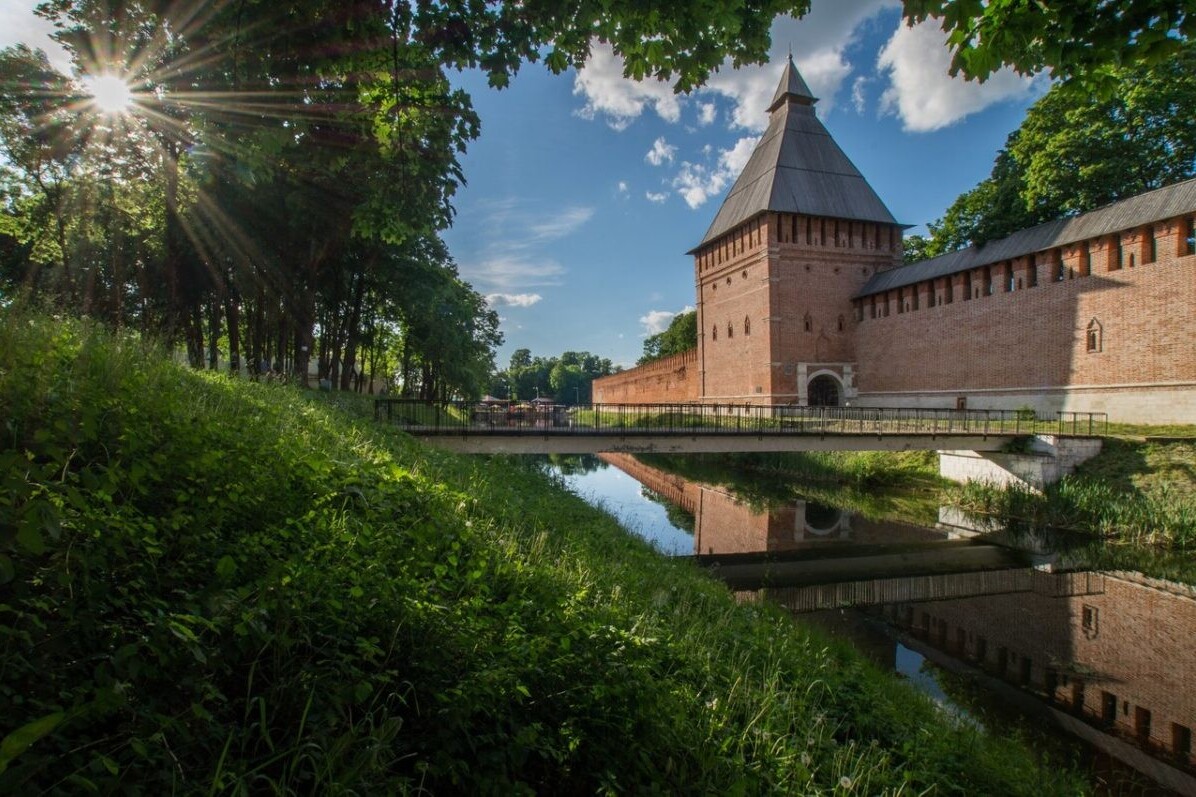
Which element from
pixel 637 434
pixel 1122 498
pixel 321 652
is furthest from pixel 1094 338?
pixel 321 652

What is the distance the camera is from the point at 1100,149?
79.8 ft

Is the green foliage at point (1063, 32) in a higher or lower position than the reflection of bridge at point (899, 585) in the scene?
higher

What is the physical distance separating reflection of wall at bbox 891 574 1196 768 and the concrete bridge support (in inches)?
263

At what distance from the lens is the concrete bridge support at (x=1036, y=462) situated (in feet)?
56.4

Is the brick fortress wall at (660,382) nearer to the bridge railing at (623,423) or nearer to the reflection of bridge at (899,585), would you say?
the bridge railing at (623,423)

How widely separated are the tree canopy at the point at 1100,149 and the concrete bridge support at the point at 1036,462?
1267cm

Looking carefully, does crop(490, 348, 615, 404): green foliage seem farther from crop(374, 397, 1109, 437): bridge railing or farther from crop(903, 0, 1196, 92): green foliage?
crop(903, 0, 1196, 92): green foliage

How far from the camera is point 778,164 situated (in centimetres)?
3256

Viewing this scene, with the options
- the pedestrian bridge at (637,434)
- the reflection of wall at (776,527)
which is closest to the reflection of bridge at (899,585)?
the reflection of wall at (776,527)

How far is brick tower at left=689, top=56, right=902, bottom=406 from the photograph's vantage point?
3128cm

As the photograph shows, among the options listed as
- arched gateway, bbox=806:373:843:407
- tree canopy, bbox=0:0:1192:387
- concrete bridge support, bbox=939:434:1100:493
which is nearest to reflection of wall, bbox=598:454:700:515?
concrete bridge support, bbox=939:434:1100:493

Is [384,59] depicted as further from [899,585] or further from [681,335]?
[681,335]

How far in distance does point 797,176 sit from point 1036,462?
67.8ft

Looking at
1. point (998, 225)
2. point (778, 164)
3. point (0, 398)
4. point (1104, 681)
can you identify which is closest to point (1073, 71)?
point (0, 398)
